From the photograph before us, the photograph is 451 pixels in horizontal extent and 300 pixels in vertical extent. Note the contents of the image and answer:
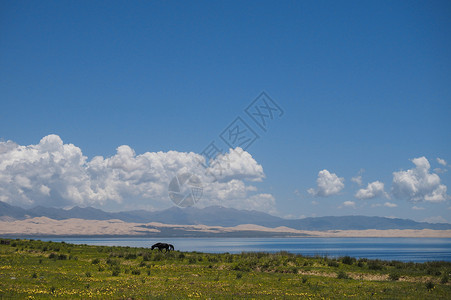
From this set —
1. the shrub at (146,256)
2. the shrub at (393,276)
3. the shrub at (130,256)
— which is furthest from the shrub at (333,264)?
the shrub at (130,256)

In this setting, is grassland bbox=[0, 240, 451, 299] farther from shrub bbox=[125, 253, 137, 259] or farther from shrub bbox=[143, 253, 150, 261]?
shrub bbox=[125, 253, 137, 259]

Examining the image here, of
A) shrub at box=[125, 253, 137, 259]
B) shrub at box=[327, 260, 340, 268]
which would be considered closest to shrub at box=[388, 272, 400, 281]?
shrub at box=[327, 260, 340, 268]

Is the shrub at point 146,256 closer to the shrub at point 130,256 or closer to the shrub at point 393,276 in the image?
the shrub at point 130,256

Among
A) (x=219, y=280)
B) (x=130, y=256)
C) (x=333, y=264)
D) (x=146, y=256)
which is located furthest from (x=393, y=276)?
(x=130, y=256)

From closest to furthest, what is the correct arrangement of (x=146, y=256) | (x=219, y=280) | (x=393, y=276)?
(x=219, y=280), (x=393, y=276), (x=146, y=256)

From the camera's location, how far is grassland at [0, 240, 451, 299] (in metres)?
23.2

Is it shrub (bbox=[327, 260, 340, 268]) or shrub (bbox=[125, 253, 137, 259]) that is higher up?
shrub (bbox=[125, 253, 137, 259])

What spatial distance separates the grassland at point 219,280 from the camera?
23172 mm

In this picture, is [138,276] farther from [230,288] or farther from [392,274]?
[392,274]

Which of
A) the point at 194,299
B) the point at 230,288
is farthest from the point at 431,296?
the point at 194,299

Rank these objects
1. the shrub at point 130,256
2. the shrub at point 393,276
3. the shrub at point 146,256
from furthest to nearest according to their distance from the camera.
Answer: the shrub at point 130,256 → the shrub at point 146,256 → the shrub at point 393,276

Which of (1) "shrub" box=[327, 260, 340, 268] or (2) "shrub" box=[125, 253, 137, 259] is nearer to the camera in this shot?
(1) "shrub" box=[327, 260, 340, 268]

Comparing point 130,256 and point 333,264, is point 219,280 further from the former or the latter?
point 130,256

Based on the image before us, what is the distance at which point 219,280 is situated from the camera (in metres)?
30.2
